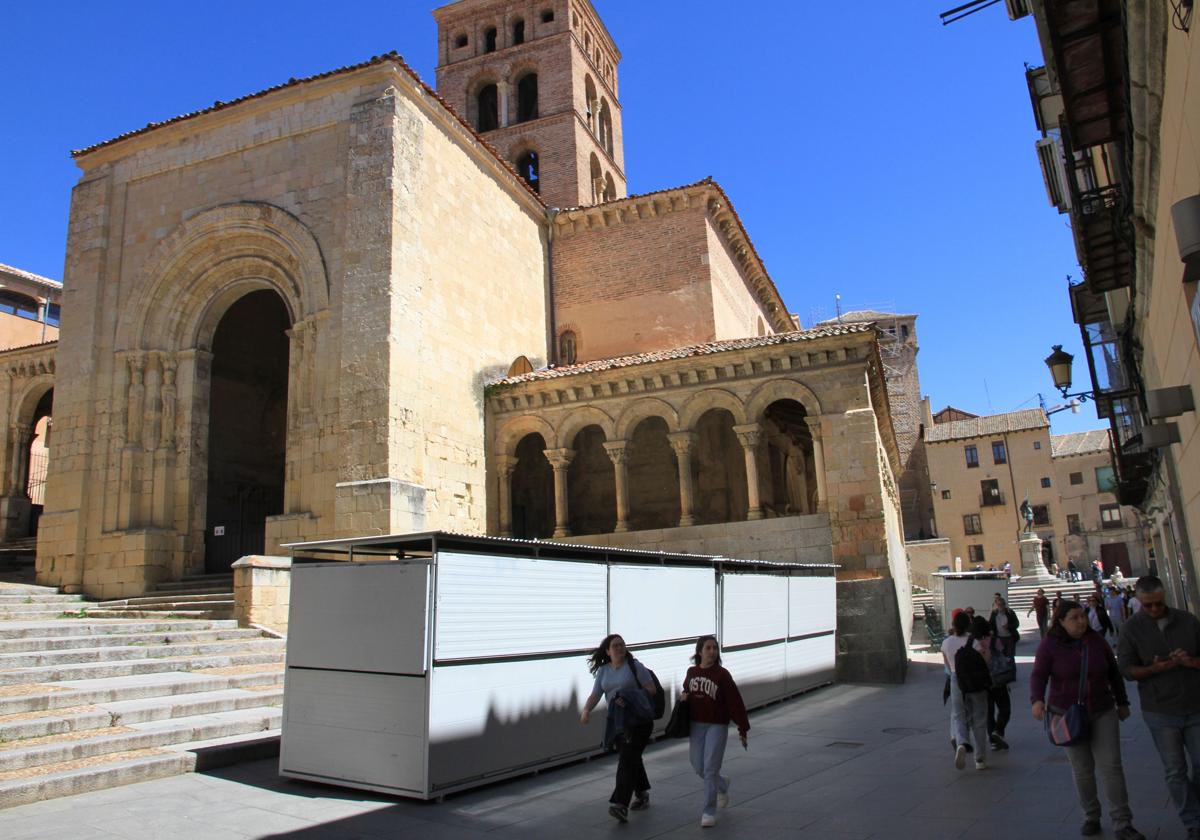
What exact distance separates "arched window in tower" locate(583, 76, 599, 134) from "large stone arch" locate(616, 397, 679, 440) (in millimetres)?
15600

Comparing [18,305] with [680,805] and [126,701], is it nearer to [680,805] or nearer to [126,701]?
[126,701]

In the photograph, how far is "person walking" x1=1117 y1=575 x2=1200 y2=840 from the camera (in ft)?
16.5

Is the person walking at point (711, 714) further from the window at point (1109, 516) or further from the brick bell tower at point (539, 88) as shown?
the window at point (1109, 516)

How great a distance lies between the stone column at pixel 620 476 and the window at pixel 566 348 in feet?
17.3

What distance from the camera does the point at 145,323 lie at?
17484 mm

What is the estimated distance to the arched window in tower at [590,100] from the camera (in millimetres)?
30281

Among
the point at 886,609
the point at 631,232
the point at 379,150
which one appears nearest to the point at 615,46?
the point at 631,232

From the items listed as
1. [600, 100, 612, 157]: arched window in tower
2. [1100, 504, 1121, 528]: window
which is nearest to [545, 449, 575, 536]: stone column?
[600, 100, 612, 157]: arched window in tower

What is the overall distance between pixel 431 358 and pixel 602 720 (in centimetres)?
909

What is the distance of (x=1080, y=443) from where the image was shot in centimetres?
5688

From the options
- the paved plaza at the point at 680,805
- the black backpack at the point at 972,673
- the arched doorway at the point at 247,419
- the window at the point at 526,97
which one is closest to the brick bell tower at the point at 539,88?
the window at the point at 526,97

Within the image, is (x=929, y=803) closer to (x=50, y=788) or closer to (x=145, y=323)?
(x=50, y=788)

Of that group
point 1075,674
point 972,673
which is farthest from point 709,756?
point 972,673

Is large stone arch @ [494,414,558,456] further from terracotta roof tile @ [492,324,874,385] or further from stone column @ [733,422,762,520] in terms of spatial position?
stone column @ [733,422,762,520]
